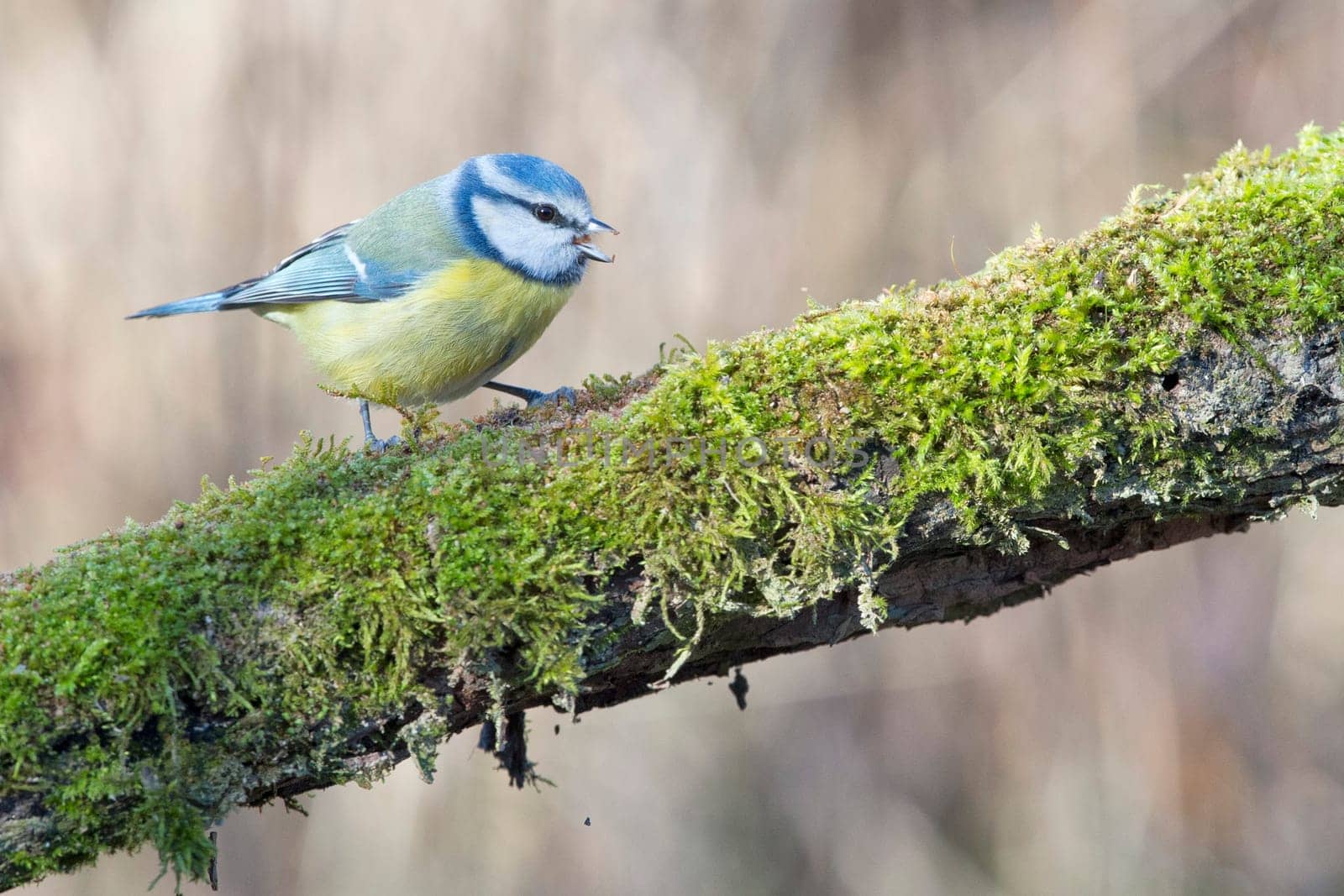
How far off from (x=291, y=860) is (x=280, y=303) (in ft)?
8.71

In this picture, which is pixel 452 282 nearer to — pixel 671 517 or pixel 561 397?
pixel 561 397

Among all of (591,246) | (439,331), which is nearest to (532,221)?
(591,246)

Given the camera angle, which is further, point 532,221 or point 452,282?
point 532,221

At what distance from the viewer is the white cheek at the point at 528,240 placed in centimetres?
292

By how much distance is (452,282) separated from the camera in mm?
2848

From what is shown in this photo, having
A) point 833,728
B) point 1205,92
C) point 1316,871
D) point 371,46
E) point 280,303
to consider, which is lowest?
point 1316,871

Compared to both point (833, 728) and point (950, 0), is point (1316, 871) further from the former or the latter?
point (950, 0)

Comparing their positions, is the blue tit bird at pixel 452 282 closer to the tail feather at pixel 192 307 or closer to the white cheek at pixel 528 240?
the white cheek at pixel 528 240

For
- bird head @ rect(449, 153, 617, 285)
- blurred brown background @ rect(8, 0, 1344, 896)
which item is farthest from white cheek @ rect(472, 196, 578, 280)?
blurred brown background @ rect(8, 0, 1344, 896)

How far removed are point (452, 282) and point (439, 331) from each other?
15 centimetres

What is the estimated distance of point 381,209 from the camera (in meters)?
3.19

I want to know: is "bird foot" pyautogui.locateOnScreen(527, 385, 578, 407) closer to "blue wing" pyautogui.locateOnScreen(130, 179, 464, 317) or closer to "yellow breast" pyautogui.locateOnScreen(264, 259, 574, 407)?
"yellow breast" pyautogui.locateOnScreen(264, 259, 574, 407)

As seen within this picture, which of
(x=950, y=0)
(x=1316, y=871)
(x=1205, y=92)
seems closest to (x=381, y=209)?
(x=950, y=0)

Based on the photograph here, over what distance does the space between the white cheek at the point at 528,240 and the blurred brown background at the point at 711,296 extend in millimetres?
1405
